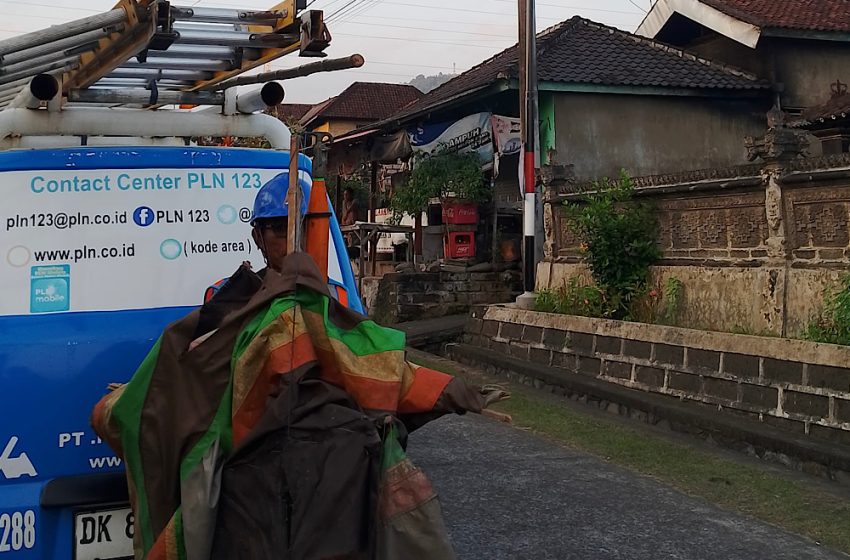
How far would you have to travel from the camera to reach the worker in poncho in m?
2.25

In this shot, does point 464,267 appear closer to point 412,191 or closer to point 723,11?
point 412,191

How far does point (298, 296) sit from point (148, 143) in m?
2.40

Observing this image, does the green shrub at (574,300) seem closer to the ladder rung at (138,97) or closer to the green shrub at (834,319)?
the green shrub at (834,319)

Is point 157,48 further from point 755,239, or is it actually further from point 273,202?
Result: point 755,239

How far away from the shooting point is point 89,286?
3316mm

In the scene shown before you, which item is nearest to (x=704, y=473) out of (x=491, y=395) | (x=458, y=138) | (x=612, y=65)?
(x=491, y=395)

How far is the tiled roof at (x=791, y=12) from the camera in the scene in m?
16.5

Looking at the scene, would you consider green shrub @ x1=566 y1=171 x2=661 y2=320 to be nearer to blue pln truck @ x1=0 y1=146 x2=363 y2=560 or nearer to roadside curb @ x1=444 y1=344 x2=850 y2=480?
roadside curb @ x1=444 y1=344 x2=850 y2=480

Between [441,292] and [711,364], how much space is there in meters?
8.82

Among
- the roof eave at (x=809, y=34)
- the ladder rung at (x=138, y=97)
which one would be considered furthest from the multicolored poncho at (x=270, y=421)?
the roof eave at (x=809, y=34)

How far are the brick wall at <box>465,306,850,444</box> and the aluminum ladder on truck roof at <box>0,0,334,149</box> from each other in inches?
184

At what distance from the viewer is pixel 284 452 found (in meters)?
2.26

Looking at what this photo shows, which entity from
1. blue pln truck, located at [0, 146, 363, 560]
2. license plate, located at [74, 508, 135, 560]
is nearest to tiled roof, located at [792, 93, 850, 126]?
blue pln truck, located at [0, 146, 363, 560]

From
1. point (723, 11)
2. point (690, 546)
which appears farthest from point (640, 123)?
point (690, 546)
